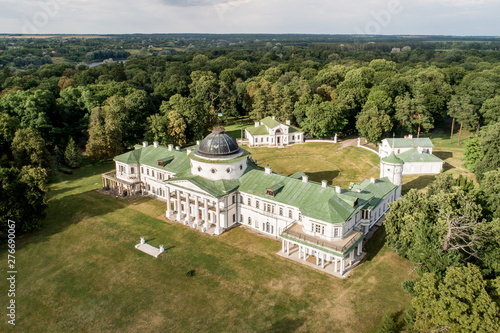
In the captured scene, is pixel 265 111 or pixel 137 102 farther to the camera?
pixel 265 111

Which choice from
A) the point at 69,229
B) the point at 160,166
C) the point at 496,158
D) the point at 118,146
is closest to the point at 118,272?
the point at 69,229

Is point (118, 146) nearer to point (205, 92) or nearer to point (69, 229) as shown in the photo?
point (69, 229)

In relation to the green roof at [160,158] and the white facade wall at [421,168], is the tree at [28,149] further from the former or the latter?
the white facade wall at [421,168]

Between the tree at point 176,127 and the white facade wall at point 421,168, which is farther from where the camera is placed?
the tree at point 176,127

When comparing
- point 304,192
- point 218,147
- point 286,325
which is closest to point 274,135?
point 218,147

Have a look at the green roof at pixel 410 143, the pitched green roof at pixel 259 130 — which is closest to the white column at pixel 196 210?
the pitched green roof at pixel 259 130

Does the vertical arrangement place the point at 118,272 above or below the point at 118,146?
below

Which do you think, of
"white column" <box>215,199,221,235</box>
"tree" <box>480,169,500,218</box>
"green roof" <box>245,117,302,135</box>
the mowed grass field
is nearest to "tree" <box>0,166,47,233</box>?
the mowed grass field

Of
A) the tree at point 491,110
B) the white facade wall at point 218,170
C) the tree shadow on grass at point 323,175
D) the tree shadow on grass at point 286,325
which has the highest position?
the tree at point 491,110
